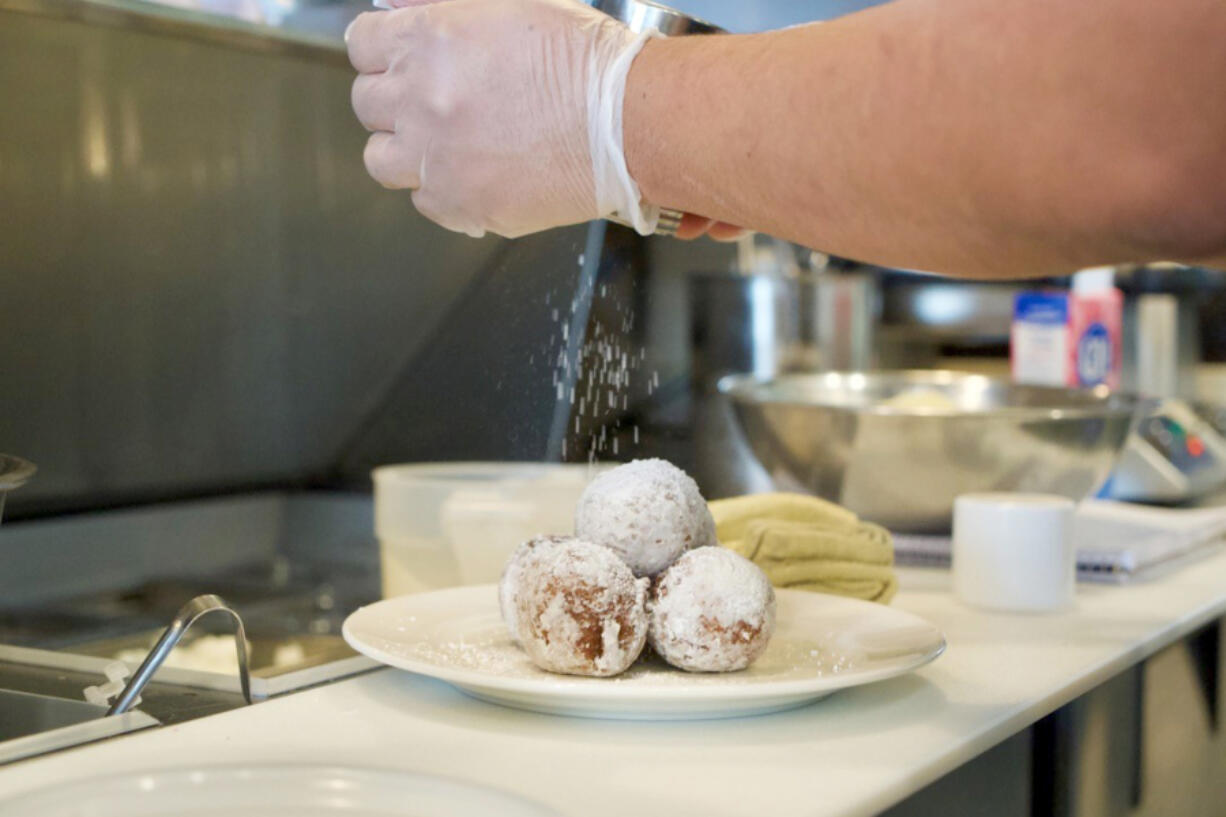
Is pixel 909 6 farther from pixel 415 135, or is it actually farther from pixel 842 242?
pixel 415 135

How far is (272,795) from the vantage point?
688 mm

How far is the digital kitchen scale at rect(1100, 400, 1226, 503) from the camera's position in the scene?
1.78m

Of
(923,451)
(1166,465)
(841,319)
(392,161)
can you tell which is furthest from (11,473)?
(841,319)

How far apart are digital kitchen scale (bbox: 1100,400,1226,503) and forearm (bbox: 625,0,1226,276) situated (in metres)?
1.11

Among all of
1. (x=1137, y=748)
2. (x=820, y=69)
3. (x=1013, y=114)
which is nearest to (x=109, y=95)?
(x=820, y=69)

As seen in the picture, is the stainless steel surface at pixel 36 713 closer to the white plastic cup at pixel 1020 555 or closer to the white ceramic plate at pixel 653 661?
the white ceramic plate at pixel 653 661

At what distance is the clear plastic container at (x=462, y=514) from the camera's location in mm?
1230

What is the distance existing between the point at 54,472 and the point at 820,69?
71cm

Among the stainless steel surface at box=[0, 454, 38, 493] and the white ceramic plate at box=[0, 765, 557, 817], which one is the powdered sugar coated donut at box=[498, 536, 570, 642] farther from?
the stainless steel surface at box=[0, 454, 38, 493]

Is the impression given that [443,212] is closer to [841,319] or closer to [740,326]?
[740,326]

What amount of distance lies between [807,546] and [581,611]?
35cm

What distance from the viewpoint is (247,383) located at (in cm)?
130

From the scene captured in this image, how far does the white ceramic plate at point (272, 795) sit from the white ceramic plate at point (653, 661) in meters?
0.11

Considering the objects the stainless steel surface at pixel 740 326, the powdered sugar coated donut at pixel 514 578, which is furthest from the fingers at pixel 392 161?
the stainless steel surface at pixel 740 326
